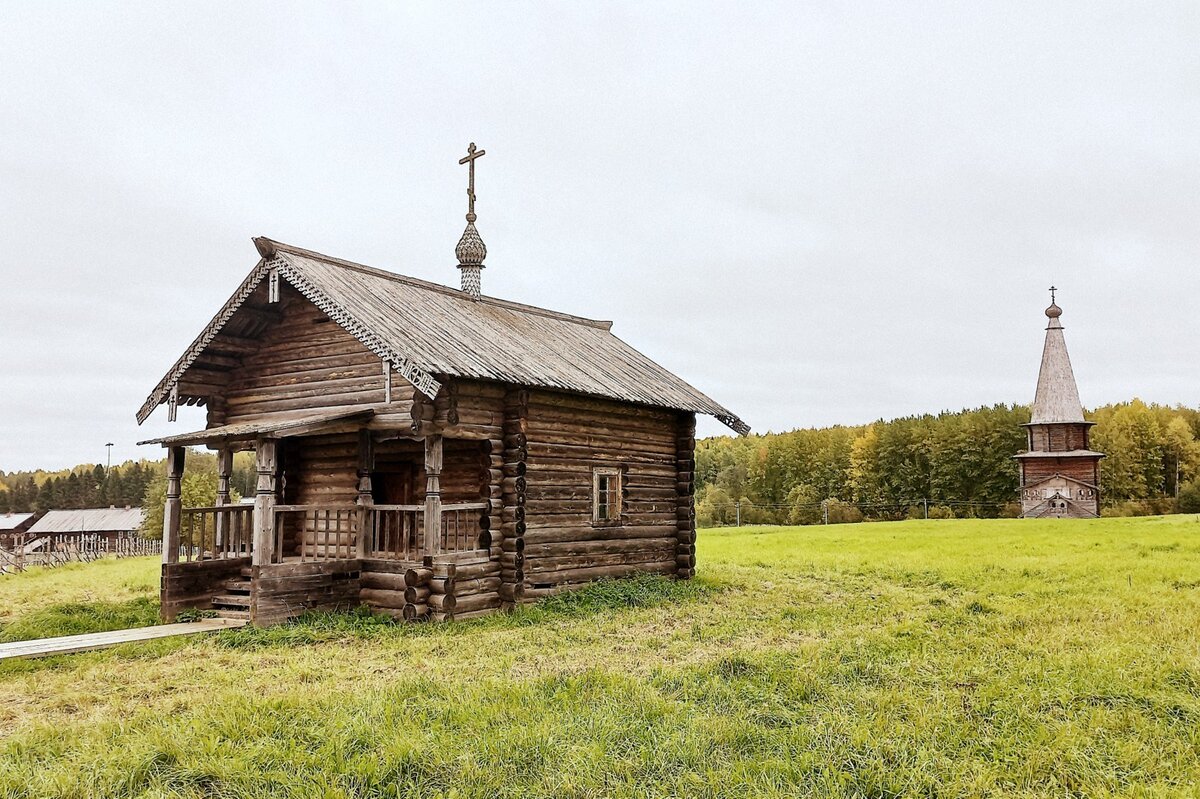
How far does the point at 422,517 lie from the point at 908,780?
12.0 meters

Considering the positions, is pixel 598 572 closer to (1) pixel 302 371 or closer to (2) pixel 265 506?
(2) pixel 265 506

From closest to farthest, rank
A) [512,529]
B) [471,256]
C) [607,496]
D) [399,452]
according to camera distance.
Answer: [512,529], [399,452], [607,496], [471,256]

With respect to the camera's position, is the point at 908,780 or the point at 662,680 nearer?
the point at 908,780

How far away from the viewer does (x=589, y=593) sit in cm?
1823

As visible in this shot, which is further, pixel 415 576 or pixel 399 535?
pixel 399 535

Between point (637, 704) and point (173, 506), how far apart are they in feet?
37.4

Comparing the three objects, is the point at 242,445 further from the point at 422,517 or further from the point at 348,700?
the point at 348,700

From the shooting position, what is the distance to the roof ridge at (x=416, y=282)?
17.2 metres

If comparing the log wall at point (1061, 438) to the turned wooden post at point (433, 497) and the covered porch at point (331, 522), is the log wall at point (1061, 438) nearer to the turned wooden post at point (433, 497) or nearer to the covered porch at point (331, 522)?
the covered porch at point (331, 522)

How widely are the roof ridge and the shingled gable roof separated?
0.08 ft

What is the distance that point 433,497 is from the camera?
15.8 m

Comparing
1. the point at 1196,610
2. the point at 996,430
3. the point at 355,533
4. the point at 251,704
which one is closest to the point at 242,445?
the point at 355,533

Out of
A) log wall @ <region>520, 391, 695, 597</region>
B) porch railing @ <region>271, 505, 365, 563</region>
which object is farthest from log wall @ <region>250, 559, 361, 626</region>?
log wall @ <region>520, 391, 695, 597</region>

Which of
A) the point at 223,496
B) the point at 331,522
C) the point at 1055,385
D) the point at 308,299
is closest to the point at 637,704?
the point at 331,522
